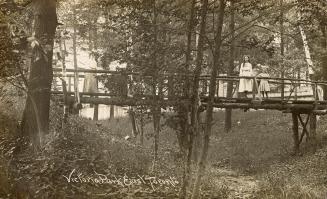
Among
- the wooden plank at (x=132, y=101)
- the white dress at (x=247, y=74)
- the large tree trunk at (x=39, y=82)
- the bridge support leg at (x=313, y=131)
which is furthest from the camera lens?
the white dress at (x=247, y=74)

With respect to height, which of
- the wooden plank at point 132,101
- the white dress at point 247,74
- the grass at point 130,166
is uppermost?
the white dress at point 247,74

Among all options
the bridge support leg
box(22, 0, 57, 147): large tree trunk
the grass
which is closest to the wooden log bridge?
the bridge support leg

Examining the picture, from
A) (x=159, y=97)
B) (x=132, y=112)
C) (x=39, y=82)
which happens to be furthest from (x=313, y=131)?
(x=39, y=82)

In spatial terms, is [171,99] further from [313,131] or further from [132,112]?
[313,131]

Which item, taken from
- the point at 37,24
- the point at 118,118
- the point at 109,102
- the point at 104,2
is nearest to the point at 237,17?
the point at 118,118

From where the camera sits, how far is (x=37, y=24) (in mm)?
10609

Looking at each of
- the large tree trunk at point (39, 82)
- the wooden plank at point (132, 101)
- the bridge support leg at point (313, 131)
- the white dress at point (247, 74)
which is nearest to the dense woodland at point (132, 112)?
the large tree trunk at point (39, 82)

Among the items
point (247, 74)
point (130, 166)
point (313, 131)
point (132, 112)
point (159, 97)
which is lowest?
point (130, 166)

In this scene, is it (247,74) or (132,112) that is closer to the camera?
(132,112)

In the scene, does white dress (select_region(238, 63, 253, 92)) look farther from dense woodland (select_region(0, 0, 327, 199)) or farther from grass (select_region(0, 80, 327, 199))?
dense woodland (select_region(0, 0, 327, 199))

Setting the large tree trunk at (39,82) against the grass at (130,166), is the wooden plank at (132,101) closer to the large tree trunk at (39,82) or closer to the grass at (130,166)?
the grass at (130,166)

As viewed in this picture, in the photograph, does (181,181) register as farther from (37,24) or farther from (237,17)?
(237,17)

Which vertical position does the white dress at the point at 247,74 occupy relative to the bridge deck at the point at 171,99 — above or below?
above

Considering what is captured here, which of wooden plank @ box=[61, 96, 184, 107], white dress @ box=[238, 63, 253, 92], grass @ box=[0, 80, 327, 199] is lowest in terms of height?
grass @ box=[0, 80, 327, 199]
